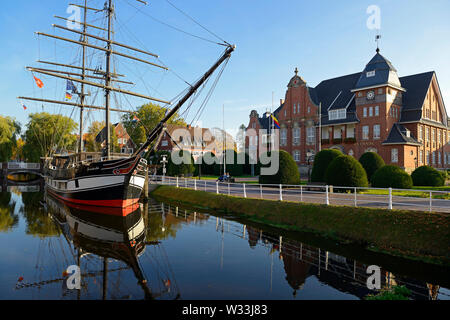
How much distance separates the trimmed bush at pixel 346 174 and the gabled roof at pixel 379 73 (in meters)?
24.1

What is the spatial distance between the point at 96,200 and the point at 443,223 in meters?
20.7

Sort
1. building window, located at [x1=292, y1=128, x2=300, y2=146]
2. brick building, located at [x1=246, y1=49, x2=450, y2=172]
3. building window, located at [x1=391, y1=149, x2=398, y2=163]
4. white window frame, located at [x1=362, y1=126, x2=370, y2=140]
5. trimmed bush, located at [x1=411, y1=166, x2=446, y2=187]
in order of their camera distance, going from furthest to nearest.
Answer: building window, located at [x1=292, y1=128, x2=300, y2=146], white window frame, located at [x1=362, y1=126, x2=370, y2=140], brick building, located at [x1=246, y1=49, x2=450, y2=172], building window, located at [x1=391, y1=149, x2=398, y2=163], trimmed bush, located at [x1=411, y1=166, x2=446, y2=187]

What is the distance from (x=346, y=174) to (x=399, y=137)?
22.9m

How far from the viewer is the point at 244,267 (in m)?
9.83

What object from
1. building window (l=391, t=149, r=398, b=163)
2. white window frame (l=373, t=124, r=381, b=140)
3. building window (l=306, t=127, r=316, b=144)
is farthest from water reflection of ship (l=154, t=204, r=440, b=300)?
building window (l=306, t=127, r=316, b=144)

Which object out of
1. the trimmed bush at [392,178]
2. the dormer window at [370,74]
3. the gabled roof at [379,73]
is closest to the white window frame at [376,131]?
the gabled roof at [379,73]

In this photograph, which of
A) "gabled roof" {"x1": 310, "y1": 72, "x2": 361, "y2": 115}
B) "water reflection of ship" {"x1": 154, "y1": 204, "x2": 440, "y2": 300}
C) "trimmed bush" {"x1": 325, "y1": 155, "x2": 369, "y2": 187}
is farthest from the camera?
"gabled roof" {"x1": 310, "y1": 72, "x2": 361, "y2": 115}

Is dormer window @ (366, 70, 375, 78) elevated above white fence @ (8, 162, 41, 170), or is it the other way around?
dormer window @ (366, 70, 375, 78)

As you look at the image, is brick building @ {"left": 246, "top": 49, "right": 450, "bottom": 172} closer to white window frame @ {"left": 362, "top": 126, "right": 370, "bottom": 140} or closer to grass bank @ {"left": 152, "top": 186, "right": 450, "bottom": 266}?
white window frame @ {"left": 362, "top": 126, "right": 370, "bottom": 140}

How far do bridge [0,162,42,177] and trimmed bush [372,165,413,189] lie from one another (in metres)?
62.5

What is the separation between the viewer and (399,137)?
3816cm

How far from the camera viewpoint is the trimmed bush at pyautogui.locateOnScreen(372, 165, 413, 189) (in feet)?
75.9

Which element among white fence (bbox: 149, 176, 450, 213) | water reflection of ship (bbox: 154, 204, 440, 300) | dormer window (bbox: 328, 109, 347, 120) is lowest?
water reflection of ship (bbox: 154, 204, 440, 300)

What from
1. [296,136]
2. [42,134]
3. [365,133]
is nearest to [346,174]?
[365,133]
